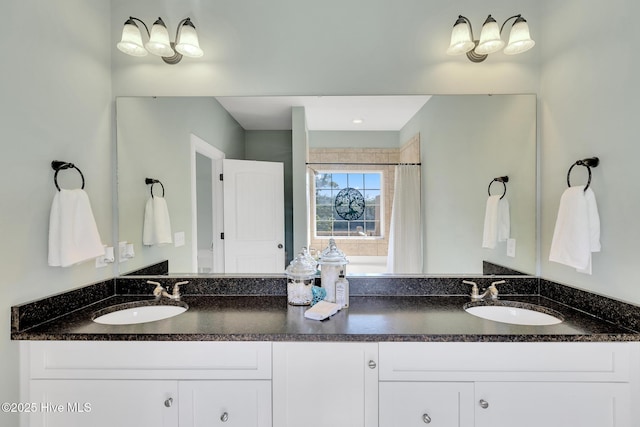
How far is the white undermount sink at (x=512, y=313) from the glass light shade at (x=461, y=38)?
1.36 meters

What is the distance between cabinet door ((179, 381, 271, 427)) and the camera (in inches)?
51.6

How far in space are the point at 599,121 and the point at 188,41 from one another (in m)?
2.04

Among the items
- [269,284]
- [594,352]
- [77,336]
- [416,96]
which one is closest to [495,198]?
[416,96]

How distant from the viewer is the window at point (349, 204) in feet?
6.44

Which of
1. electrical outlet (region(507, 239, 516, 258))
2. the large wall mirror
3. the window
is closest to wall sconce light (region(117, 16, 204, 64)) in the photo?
the large wall mirror

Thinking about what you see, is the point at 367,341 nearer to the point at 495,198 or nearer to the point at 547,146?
the point at 495,198

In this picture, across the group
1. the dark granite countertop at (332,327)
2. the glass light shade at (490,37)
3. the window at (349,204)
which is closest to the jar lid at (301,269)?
the dark granite countertop at (332,327)

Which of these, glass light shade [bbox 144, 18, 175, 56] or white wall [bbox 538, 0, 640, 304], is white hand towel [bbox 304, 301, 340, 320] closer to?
white wall [bbox 538, 0, 640, 304]

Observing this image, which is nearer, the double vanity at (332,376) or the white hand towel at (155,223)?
the double vanity at (332,376)

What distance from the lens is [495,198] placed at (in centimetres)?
192

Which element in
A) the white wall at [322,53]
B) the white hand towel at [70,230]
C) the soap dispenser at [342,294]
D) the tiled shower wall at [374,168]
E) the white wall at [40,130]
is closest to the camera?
the white wall at [40,130]

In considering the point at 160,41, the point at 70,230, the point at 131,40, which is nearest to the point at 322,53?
the point at 160,41

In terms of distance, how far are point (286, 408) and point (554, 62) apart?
215 centimetres

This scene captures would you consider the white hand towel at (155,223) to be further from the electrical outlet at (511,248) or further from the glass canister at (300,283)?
the electrical outlet at (511,248)
